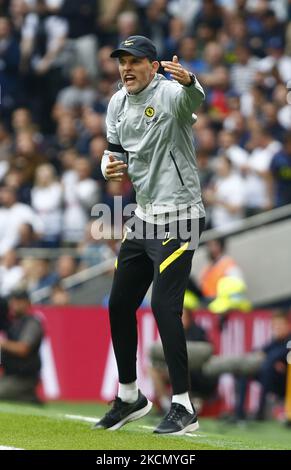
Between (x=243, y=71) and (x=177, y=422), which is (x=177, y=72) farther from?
(x=243, y=71)

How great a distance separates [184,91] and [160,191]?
25.5 inches

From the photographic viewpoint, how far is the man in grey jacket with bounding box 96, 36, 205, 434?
7086 mm

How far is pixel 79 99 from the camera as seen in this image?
18406mm

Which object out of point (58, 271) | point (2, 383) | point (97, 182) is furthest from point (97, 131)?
point (2, 383)

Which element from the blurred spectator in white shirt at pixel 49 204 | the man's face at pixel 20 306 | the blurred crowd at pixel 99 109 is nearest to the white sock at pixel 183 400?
the man's face at pixel 20 306

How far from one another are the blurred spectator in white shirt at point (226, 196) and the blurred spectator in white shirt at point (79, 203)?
A: 1.70 meters

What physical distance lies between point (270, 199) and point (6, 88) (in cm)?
548

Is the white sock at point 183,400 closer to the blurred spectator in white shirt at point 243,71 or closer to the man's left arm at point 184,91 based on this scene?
the man's left arm at point 184,91

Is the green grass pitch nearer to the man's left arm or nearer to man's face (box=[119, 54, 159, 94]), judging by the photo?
the man's left arm

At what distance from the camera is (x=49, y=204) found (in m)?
16.4

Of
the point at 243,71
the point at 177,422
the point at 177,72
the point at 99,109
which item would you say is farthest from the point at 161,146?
the point at 99,109

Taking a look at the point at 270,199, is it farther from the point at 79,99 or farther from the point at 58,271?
the point at 79,99

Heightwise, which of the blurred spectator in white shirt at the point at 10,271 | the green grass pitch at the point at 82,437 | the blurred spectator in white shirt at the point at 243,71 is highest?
the blurred spectator in white shirt at the point at 243,71

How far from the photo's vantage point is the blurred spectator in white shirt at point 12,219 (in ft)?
53.4
